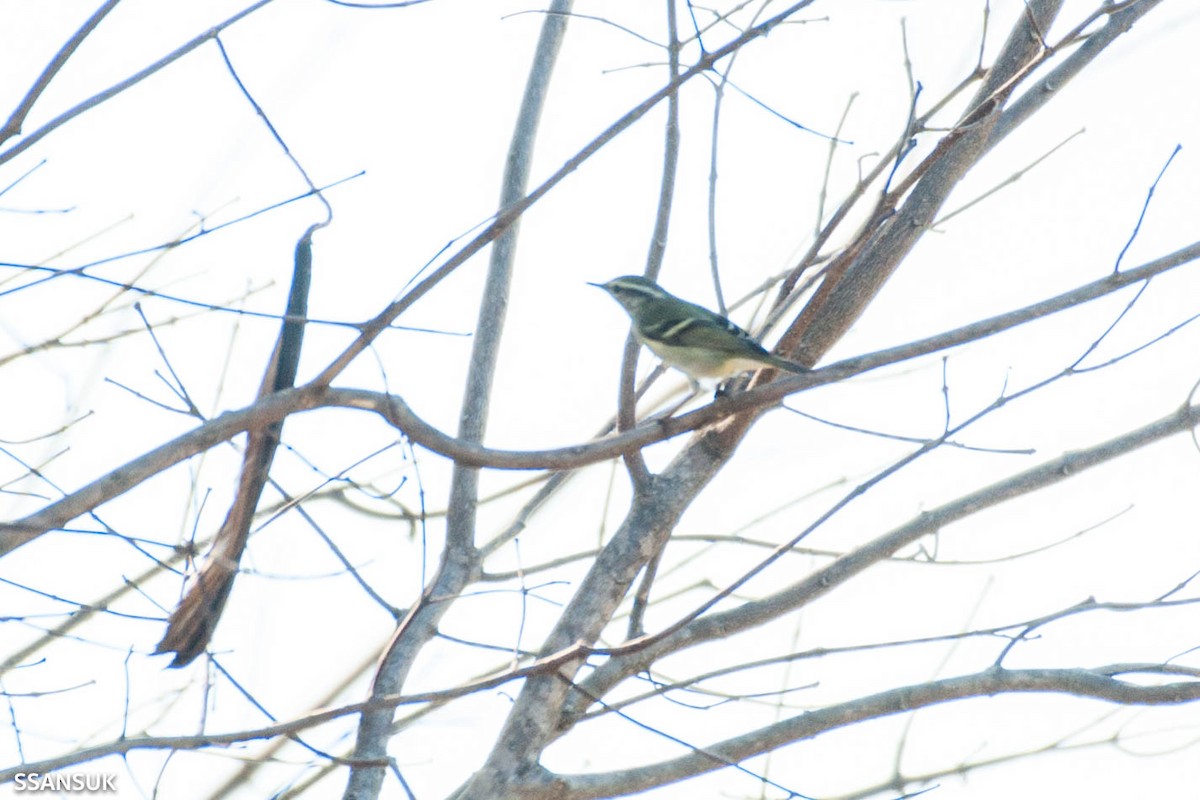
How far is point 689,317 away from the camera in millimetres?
4688

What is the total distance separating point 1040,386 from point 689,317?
1894 mm

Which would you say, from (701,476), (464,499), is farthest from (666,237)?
(464,499)

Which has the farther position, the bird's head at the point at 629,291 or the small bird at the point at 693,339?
the bird's head at the point at 629,291

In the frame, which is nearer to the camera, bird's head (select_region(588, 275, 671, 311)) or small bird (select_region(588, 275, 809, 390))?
small bird (select_region(588, 275, 809, 390))

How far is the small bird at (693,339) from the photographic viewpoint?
3.89 meters

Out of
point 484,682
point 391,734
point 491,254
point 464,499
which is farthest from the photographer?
point 491,254

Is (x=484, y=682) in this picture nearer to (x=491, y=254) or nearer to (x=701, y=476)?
(x=701, y=476)

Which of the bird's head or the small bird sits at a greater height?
the bird's head

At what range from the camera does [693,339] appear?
4.38 metres

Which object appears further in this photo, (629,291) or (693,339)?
(629,291)

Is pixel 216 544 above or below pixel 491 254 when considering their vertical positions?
below

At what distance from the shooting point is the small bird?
12.8 ft

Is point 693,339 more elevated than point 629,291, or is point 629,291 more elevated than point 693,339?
point 629,291

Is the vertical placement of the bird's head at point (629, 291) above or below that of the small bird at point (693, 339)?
above
